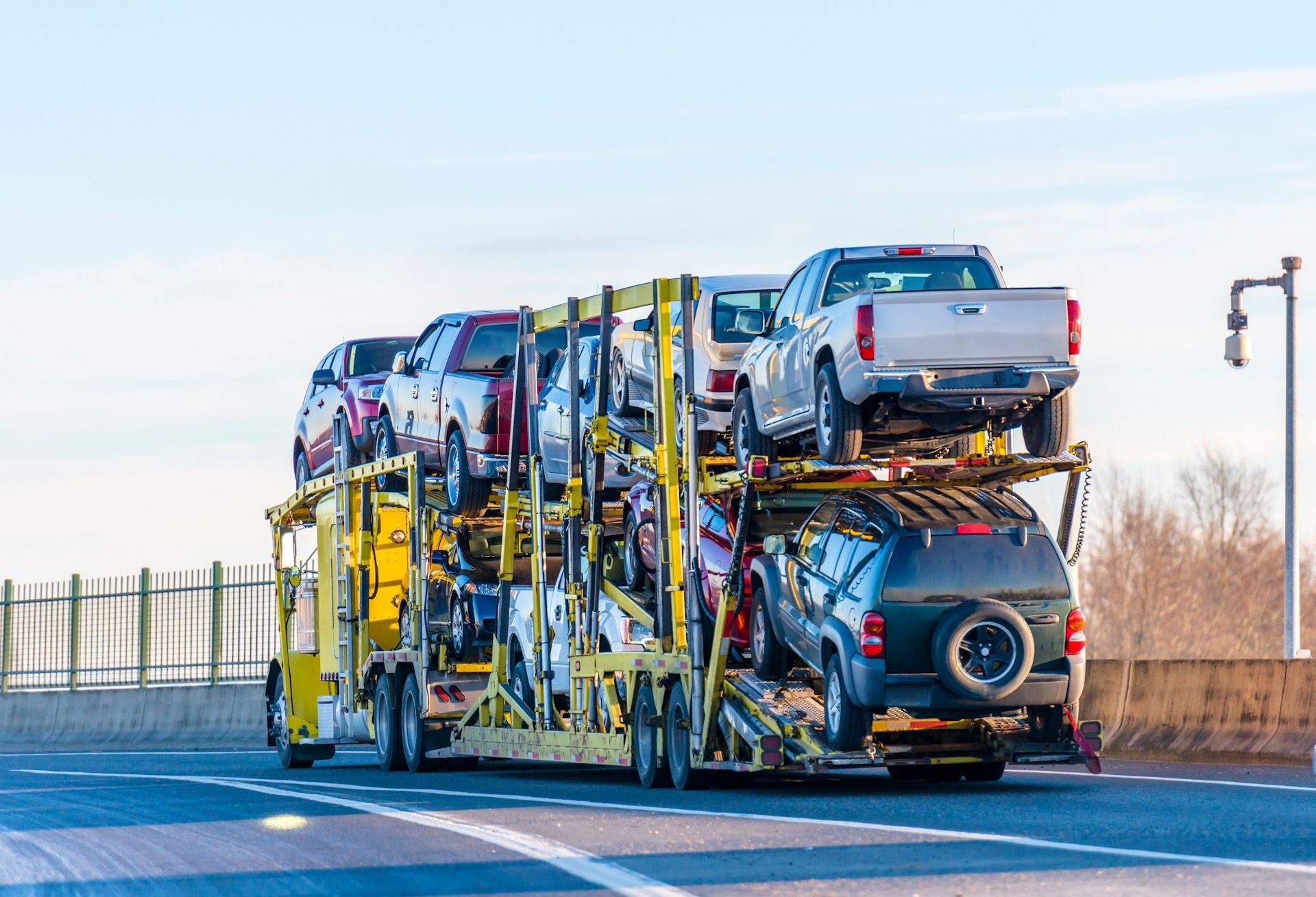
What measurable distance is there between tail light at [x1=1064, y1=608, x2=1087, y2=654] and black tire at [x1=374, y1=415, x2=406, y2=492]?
911 cm

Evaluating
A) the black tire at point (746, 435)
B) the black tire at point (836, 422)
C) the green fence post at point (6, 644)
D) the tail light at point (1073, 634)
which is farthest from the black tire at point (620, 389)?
the green fence post at point (6, 644)

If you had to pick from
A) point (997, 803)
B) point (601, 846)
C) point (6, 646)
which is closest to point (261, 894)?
point (601, 846)

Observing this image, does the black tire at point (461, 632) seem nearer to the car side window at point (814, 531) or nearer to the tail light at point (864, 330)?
the car side window at point (814, 531)

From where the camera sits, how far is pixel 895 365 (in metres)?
14.1

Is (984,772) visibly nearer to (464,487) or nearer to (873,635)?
(873,635)

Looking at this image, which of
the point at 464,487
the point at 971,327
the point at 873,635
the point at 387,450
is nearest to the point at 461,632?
the point at 464,487

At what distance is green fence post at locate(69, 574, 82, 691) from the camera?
35688mm

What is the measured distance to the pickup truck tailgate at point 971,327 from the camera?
14195 millimetres

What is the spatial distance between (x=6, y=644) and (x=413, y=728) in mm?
18660

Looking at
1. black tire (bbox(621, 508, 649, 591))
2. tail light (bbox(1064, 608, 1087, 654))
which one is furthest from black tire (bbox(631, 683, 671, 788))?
tail light (bbox(1064, 608, 1087, 654))

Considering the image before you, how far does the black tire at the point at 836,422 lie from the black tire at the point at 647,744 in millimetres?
2693

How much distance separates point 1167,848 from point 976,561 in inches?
166

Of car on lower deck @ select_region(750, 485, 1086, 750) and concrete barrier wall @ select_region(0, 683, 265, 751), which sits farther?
concrete barrier wall @ select_region(0, 683, 265, 751)

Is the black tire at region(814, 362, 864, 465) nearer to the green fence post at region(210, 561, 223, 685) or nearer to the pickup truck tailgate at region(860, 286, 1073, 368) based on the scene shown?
the pickup truck tailgate at region(860, 286, 1073, 368)
